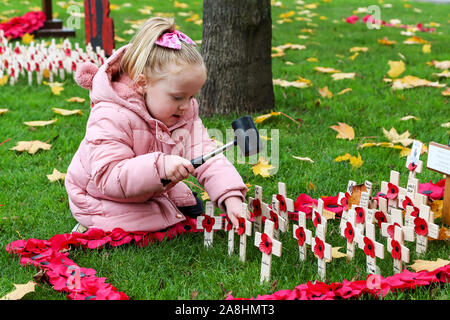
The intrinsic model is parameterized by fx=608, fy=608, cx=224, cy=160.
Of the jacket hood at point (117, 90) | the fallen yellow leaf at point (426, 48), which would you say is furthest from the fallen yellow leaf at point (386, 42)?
the jacket hood at point (117, 90)

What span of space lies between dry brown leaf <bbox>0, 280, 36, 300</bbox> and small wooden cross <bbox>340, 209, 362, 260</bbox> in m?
1.28

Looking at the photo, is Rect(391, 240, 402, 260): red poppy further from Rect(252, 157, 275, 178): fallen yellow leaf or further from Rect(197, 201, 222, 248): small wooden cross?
Rect(252, 157, 275, 178): fallen yellow leaf

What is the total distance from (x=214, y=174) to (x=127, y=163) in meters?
0.45

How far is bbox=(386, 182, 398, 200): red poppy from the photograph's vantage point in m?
2.98

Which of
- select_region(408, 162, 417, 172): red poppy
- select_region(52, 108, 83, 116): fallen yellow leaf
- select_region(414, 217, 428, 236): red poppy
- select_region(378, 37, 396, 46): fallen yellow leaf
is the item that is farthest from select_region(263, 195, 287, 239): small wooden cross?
select_region(378, 37, 396, 46): fallen yellow leaf

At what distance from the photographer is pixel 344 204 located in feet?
9.30

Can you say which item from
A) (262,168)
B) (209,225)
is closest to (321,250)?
(209,225)

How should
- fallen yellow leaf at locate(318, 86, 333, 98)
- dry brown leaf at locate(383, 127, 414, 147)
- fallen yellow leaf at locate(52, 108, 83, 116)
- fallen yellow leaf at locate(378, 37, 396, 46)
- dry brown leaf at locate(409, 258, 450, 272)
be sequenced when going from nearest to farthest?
1. dry brown leaf at locate(409, 258, 450, 272)
2. dry brown leaf at locate(383, 127, 414, 147)
3. fallen yellow leaf at locate(52, 108, 83, 116)
4. fallen yellow leaf at locate(318, 86, 333, 98)
5. fallen yellow leaf at locate(378, 37, 396, 46)

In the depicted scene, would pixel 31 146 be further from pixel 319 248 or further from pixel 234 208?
pixel 319 248

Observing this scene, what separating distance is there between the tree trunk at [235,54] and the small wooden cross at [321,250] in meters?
2.49

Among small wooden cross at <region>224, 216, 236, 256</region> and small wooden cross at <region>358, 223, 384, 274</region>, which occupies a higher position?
small wooden cross at <region>358, 223, 384, 274</region>

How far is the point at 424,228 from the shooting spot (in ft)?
8.56

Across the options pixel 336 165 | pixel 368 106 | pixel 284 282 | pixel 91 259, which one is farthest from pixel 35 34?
pixel 284 282

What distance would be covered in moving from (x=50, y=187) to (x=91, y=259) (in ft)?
3.37
